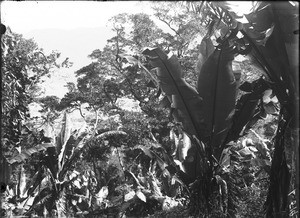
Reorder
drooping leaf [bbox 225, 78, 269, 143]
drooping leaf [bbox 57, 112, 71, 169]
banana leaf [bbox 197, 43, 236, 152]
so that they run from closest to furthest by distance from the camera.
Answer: banana leaf [bbox 197, 43, 236, 152] → drooping leaf [bbox 225, 78, 269, 143] → drooping leaf [bbox 57, 112, 71, 169]

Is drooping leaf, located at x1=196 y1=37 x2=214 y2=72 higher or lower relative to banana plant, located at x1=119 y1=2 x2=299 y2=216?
higher

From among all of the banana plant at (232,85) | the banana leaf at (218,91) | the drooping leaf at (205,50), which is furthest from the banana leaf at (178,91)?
the drooping leaf at (205,50)

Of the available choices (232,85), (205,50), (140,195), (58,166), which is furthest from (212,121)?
(58,166)

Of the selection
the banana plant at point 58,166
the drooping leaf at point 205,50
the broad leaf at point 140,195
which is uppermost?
the drooping leaf at point 205,50

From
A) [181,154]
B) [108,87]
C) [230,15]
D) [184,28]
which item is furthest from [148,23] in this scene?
[230,15]

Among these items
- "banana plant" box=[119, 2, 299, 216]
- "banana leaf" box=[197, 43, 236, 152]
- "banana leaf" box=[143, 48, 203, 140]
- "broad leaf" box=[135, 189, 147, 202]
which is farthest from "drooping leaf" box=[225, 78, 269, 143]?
"broad leaf" box=[135, 189, 147, 202]

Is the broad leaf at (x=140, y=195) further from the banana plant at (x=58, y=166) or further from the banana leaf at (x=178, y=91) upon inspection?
the banana leaf at (x=178, y=91)

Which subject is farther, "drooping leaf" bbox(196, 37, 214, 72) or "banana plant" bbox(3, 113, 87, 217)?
"banana plant" bbox(3, 113, 87, 217)

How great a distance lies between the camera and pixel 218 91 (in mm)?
5305

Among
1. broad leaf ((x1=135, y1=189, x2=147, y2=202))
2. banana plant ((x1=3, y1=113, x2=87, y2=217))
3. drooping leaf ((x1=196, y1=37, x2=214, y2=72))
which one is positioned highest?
drooping leaf ((x1=196, y1=37, x2=214, y2=72))

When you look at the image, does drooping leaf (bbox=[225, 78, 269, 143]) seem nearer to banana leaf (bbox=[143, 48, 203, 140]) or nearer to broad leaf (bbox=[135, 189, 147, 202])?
banana leaf (bbox=[143, 48, 203, 140])

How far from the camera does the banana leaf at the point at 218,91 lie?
16.8ft

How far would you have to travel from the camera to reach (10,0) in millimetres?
4066

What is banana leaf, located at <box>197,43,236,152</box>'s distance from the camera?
5.13m
